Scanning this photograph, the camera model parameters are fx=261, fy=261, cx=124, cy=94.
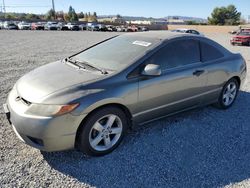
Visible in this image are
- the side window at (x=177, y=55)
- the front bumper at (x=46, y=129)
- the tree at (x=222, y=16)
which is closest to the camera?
the front bumper at (x=46, y=129)

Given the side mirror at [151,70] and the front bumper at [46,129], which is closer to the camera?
the front bumper at [46,129]

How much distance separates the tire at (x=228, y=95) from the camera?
4.90 metres

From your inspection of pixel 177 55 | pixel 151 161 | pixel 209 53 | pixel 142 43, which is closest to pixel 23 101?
pixel 151 161

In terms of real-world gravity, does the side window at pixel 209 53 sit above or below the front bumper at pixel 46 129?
above

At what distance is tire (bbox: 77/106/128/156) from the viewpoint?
3127 mm

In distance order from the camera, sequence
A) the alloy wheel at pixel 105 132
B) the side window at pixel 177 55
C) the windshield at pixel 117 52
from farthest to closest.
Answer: the side window at pixel 177 55 < the windshield at pixel 117 52 < the alloy wheel at pixel 105 132

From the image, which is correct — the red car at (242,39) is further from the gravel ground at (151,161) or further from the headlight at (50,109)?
the headlight at (50,109)

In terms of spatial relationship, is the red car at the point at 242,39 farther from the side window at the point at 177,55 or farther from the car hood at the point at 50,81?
the car hood at the point at 50,81

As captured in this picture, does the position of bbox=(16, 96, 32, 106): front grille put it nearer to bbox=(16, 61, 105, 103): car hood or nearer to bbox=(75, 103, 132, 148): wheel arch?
bbox=(16, 61, 105, 103): car hood

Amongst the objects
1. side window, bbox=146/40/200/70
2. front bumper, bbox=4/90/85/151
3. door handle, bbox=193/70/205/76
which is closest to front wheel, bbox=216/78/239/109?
door handle, bbox=193/70/205/76

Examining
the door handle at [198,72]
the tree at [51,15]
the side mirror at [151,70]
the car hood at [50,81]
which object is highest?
the tree at [51,15]

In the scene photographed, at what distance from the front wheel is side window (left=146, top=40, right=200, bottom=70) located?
1031 millimetres

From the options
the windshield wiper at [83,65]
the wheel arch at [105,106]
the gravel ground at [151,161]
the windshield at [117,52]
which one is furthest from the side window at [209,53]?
the windshield wiper at [83,65]

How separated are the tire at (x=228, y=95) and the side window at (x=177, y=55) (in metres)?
1.03
